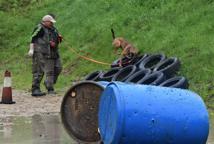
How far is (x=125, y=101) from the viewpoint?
22.8 feet

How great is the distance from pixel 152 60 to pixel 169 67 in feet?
4.11

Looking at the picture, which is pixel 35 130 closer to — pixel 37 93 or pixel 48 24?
pixel 37 93

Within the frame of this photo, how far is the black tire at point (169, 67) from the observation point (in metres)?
13.0

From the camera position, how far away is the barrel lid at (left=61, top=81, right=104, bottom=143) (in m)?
8.62

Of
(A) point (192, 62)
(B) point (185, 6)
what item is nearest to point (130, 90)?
(A) point (192, 62)

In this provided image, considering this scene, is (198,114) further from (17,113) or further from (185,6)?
(185,6)

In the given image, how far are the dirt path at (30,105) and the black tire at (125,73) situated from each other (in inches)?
53.6

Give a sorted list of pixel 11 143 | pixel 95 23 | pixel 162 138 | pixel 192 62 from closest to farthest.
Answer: pixel 162 138 → pixel 11 143 → pixel 192 62 → pixel 95 23

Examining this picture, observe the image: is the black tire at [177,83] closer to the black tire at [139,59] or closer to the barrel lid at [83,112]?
the black tire at [139,59]

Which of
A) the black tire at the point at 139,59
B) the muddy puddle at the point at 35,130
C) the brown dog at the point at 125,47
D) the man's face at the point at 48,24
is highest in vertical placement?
the man's face at the point at 48,24

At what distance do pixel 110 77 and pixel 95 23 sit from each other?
24.7ft

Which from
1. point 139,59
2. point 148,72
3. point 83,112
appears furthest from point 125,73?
point 83,112

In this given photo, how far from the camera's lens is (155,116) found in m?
6.89

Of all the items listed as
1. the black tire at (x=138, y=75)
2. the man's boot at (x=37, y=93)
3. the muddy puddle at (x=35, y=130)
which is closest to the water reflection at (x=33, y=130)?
the muddy puddle at (x=35, y=130)
